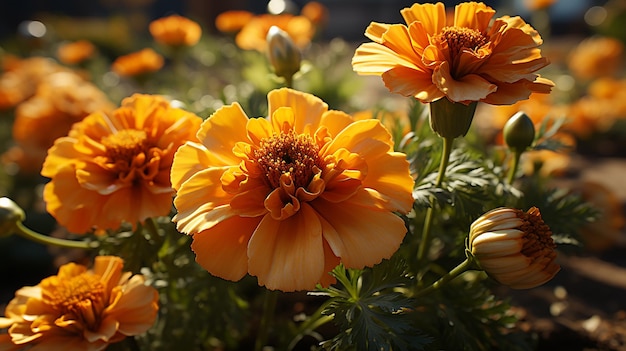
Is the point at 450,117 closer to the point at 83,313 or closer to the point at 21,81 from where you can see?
the point at 83,313

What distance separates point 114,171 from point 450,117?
60 centimetres

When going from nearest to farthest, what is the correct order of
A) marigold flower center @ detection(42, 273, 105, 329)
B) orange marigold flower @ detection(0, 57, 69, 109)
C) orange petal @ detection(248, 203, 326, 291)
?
orange petal @ detection(248, 203, 326, 291) → marigold flower center @ detection(42, 273, 105, 329) → orange marigold flower @ detection(0, 57, 69, 109)

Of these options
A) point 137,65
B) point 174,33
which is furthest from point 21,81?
point 174,33

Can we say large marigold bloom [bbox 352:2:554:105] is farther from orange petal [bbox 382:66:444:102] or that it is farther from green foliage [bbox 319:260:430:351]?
green foliage [bbox 319:260:430:351]

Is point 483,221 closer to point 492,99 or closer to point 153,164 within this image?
point 492,99

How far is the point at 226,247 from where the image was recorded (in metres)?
0.77

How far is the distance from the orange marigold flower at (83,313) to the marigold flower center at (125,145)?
0.63ft

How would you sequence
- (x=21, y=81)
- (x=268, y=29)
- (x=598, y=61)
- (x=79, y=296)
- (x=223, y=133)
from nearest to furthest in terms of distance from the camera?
1. (x=223, y=133)
2. (x=79, y=296)
3. (x=268, y=29)
4. (x=21, y=81)
5. (x=598, y=61)

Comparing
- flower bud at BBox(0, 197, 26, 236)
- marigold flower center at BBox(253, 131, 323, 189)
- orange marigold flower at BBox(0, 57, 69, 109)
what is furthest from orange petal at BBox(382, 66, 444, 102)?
orange marigold flower at BBox(0, 57, 69, 109)

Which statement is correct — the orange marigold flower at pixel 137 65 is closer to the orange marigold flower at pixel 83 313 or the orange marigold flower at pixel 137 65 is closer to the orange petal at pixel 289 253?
the orange marigold flower at pixel 83 313

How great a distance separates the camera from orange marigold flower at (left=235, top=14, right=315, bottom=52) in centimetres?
194

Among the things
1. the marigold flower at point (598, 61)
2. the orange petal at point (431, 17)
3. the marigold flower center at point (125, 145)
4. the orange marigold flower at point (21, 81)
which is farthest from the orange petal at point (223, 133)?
the marigold flower at point (598, 61)

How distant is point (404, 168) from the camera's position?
0.77 m

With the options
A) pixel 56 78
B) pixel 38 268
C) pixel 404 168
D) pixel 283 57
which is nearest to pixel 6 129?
pixel 56 78
